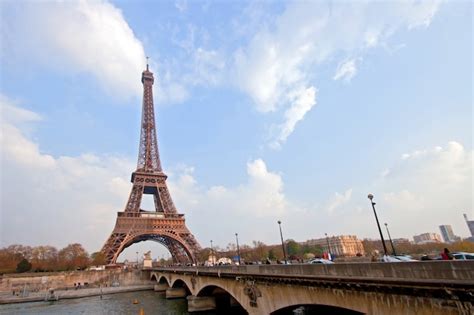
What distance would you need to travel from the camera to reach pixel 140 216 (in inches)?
2677

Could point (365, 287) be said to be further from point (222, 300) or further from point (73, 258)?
point (73, 258)

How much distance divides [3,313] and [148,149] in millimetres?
50277

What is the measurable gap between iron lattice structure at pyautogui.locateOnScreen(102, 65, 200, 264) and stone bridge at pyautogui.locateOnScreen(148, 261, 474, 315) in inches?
2071

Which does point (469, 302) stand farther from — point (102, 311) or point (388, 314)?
point (102, 311)

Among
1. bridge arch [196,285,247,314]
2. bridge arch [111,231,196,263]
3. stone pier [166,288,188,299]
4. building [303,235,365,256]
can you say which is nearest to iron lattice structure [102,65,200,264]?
bridge arch [111,231,196,263]

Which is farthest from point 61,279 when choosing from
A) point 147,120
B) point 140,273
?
point 147,120

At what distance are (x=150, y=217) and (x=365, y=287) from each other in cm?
6610

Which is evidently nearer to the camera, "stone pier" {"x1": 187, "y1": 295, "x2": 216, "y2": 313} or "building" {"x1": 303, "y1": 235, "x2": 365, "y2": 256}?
"stone pier" {"x1": 187, "y1": 295, "x2": 216, "y2": 313}

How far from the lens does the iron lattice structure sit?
63.9 metres

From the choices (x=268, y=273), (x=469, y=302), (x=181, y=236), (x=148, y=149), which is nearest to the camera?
(x=469, y=302)

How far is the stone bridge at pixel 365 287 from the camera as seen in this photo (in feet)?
22.2

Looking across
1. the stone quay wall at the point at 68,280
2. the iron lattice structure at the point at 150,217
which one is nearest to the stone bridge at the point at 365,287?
the iron lattice structure at the point at 150,217

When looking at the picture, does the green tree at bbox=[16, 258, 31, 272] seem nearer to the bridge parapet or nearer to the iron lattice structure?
the iron lattice structure

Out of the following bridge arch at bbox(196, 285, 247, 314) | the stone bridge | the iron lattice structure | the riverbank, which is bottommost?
bridge arch at bbox(196, 285, 247, 314)
